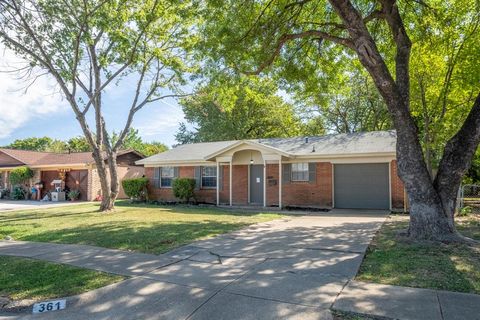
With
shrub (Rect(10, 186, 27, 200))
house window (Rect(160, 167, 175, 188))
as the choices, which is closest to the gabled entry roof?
house window (Rect(160, 167, 175, 188))

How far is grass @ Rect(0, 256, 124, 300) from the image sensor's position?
445 cm

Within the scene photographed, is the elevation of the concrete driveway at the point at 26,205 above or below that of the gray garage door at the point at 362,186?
below

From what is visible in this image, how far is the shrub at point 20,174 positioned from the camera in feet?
78.4

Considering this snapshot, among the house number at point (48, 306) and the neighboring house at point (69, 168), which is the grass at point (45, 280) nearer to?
the house number at point (48, 306)

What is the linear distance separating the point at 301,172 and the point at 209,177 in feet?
17.7

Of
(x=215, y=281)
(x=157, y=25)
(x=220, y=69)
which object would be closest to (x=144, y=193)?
(x=157, y=25)

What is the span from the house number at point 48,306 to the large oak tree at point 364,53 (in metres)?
6.97

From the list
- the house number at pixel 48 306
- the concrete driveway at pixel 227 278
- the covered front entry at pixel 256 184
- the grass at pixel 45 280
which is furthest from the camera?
the covered front entry at pixel 256 184

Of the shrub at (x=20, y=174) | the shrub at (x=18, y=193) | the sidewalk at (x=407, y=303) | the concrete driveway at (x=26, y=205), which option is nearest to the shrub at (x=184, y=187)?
the concrete driveway at (x=26, y=205)

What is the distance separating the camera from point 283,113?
104 ft

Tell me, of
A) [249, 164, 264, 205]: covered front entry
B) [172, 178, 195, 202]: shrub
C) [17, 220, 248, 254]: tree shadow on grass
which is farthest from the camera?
[172, 178, 195, 202]: shrub

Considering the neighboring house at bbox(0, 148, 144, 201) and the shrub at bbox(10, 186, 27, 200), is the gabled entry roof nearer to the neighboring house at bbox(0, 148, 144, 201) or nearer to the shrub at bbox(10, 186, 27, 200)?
the neighboring house at bbox(0, 148, 144, 201)

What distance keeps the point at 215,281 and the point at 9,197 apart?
26.4 meters

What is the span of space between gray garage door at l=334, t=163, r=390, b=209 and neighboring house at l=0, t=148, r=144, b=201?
52.8ft
